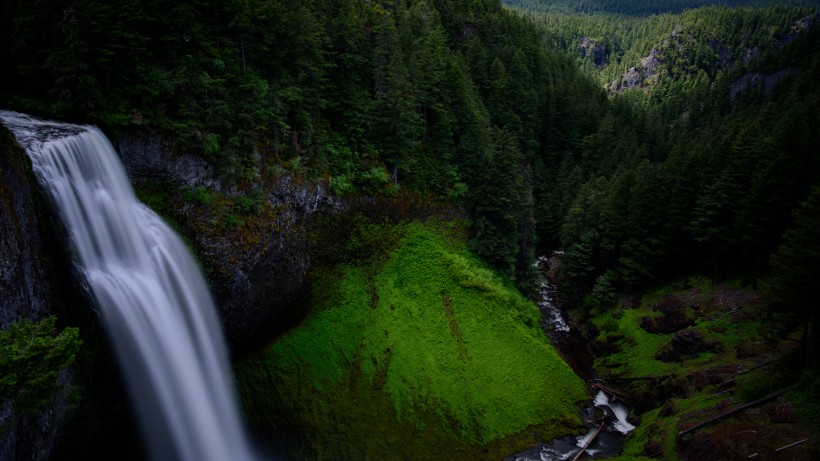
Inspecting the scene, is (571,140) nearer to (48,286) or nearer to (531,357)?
(531,357)

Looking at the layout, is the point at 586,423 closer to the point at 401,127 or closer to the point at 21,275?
the point at 401,127

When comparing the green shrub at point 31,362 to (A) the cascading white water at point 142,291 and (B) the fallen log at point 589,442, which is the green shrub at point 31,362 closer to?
(A) the cascading white water at point 142,291

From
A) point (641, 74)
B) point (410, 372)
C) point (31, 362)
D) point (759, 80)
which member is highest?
point (641, 74)

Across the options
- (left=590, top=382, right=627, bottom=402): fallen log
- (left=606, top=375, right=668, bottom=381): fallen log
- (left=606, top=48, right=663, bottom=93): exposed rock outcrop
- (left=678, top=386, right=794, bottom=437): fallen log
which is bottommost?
(left=590, top=382, right=627, bottom=402): fallen log

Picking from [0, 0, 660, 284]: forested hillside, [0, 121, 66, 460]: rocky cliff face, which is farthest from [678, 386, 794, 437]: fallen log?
[0, 121, 66, 460]: rocky cliff face

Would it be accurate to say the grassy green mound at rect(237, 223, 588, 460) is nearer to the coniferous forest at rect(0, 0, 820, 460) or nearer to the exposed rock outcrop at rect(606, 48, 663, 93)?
the coniferous forest at rect(0, 0, 820, 460)

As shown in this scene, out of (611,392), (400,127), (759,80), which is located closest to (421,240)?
(400,127)

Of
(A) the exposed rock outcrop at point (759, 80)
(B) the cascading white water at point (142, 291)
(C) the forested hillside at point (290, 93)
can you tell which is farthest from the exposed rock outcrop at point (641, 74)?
(B) the cascading white water at point (142, 291)

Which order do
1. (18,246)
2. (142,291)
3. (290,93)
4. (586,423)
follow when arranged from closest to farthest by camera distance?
(18,246)
(142,291)
(586,423)
(290,93)
